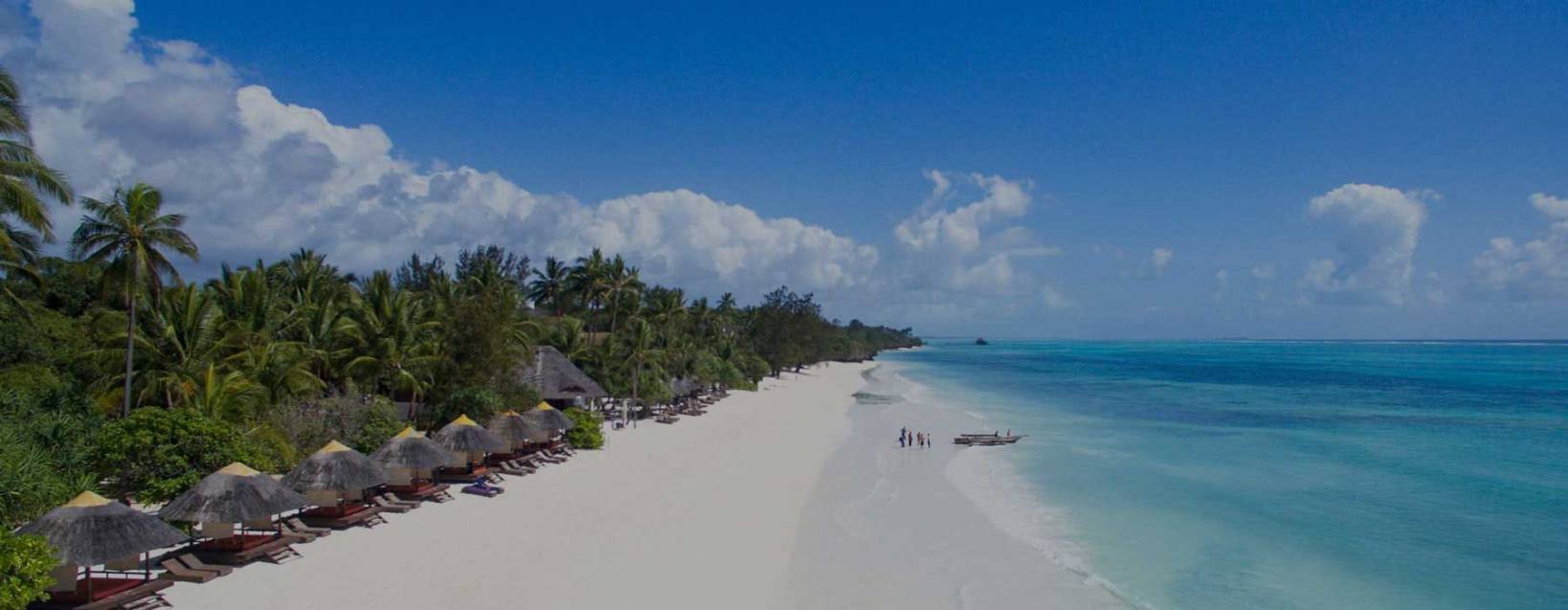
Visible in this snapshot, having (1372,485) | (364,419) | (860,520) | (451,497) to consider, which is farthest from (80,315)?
(1372,485)

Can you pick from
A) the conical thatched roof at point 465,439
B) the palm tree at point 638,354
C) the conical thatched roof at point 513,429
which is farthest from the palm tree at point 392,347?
the palm tree at point 638,354

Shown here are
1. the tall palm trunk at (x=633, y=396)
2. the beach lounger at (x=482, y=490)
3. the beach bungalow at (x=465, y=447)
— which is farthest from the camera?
the tall palm trunk at (x=633, y=396)

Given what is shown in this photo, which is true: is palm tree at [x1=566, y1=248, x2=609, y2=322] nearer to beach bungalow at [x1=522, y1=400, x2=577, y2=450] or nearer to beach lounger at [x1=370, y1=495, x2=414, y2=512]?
beach bungalow at [x1=522, y1=400, x2=577, y2=450]

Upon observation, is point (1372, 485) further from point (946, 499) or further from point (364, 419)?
point (364, 419)

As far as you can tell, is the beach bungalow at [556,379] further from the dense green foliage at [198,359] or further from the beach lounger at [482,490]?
the beach lounger at [482,490]

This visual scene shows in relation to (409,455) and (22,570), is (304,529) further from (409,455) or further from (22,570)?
(22,570)

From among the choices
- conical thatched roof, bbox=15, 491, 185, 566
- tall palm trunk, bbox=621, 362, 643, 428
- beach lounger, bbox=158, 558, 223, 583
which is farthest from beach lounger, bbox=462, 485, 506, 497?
tall palm trunk, bbox=621, 362, 643, 428

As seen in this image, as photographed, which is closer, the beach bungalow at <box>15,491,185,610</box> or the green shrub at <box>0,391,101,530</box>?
the beach bungalow at <box>15,491,185,610</box>
